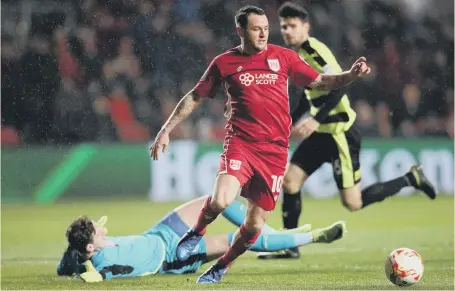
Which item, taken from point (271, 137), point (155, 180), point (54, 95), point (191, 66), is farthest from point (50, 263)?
point (155, 180)

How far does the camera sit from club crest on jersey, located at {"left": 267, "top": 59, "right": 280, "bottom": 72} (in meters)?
7.69

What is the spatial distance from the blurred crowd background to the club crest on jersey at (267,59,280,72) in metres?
5.43

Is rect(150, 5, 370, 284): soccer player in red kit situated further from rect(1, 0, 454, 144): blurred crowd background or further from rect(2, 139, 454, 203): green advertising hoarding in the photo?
rect(2, 139, 454, 203): green advertising hoarding

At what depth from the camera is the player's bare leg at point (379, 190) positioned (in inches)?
394

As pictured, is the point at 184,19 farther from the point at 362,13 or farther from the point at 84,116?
the point at 362,13

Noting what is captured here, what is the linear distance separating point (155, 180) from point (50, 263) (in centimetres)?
743

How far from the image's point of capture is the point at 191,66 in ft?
46.8

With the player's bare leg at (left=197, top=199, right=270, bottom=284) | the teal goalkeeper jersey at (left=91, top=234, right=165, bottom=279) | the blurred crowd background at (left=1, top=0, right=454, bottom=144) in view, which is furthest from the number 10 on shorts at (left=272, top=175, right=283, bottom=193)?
the blurred crowd background at (left=1, top=0, right=454, bottom=144)

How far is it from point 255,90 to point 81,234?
1763 millimetres

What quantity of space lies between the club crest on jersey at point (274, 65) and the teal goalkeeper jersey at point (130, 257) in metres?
1.72

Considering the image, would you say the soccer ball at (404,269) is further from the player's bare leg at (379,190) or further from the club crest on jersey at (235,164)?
the player's bare leg at (379,190)

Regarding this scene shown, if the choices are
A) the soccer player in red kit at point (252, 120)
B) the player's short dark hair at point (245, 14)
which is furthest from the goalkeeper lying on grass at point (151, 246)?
the player's short dark hair at point (245, 14)

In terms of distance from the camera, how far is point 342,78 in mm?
7730

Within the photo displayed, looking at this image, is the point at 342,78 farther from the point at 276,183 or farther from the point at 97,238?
the point at 97,238
